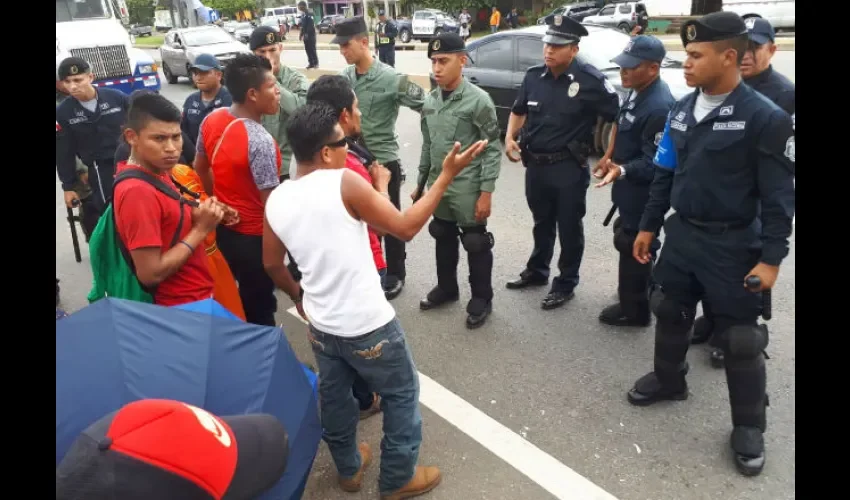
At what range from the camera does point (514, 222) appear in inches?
231

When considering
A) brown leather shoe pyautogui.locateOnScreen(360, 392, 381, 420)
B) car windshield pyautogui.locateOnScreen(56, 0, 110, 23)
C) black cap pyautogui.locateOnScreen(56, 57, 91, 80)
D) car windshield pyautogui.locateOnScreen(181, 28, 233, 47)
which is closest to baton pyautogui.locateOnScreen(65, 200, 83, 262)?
black cap pyautogui.locateOnScreen(56, 57, 91, 80)

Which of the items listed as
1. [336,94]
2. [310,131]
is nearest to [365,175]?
[336,94]

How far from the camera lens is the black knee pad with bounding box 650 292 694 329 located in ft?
9.52

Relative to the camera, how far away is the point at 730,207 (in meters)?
2.57

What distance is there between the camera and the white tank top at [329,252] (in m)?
2.05

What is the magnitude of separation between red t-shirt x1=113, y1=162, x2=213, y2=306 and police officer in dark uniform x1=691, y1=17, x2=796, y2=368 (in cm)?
289

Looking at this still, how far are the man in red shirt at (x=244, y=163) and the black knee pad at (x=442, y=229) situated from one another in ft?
4.20

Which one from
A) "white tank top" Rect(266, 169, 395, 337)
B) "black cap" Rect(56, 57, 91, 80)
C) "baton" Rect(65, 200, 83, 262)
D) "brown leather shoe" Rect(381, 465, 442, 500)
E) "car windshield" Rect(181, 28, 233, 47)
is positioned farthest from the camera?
"car windshield" Rect(181, 28, 233, 47)

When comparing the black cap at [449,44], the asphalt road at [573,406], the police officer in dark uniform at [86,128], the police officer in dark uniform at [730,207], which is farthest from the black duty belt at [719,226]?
the police officer in dark uniform at [86,128]

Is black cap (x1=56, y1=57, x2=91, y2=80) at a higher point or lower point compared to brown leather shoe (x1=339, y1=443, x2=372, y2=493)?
higher

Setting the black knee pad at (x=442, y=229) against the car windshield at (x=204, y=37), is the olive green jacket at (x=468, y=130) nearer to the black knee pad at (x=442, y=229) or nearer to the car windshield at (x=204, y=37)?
the black knee pad at (x=442, y=229)

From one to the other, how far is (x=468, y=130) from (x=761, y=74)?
180cm

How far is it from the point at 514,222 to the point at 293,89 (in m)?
2.41

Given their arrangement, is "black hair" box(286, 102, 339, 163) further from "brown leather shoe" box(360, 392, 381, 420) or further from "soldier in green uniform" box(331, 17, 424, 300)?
"soldier in green uniform" box(331, 17, 424, 300)
